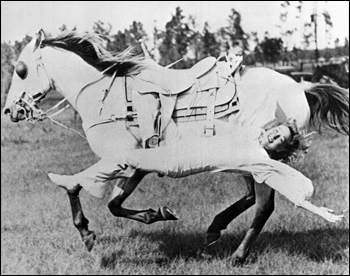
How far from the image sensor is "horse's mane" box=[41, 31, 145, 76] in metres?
3.26

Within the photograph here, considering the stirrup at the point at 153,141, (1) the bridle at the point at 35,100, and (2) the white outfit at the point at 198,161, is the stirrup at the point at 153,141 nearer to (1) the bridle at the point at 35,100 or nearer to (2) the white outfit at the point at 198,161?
(2) the white outfit at the point at 198,161

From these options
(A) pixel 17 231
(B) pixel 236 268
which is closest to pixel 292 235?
(B) pixel 236 268

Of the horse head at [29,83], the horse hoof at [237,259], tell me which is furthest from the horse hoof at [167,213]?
the horse head at [29,83]

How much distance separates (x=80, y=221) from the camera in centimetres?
334

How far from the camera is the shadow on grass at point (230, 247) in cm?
348

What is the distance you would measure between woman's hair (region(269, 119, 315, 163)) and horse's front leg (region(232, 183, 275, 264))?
23 centimetres

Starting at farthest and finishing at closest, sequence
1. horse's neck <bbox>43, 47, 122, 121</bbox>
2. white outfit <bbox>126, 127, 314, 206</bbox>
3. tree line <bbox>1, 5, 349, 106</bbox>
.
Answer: tree line <bbox>1, 5, 349, 106</bbox> → horse's neck <bbox>43, 47, 122, 121</bbox> → white outfit <bbox>126, 127, 314, 206</bbox>

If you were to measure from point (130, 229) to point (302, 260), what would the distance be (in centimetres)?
96

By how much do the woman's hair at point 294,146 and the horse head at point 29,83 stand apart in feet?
4.04

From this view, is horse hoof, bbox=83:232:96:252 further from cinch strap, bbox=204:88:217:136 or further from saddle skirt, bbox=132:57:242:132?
cinch strap, bbox=204:88:217:136

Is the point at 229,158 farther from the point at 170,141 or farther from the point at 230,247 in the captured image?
the point at 230,247

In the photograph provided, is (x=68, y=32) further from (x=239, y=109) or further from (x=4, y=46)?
(x=239, y=109)

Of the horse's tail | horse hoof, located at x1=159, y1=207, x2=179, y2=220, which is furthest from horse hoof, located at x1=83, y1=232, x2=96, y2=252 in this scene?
the horse's tail

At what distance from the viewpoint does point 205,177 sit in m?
3.57
